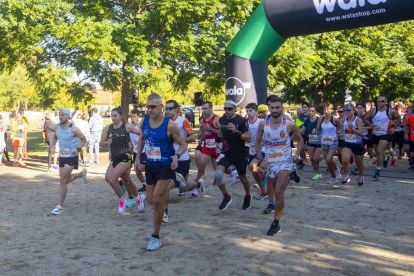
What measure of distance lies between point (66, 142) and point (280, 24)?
6822 mm

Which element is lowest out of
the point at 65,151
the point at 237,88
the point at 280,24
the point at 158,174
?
the point at 158,174

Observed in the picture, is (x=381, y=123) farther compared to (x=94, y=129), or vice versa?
(x=94, y=129)

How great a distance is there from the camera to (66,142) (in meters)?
7.29

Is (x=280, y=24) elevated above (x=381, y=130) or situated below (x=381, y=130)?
Result: above

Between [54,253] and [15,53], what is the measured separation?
12.2 meters

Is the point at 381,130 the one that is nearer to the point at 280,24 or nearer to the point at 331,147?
the point at 331,147

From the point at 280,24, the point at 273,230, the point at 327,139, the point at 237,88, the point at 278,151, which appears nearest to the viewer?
the point at 273,230

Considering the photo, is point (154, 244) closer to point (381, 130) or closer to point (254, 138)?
point (254, 138)

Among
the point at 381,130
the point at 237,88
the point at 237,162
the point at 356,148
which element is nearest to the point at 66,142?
the point at 237,162

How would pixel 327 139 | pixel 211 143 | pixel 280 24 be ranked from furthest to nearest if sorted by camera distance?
1. pixel 280 24
2. pixel 327 139
3. pixel 211 143

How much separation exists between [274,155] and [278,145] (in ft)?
0.53

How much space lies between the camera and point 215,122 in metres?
8.04

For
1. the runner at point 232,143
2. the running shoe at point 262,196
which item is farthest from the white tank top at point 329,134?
the runner at point 232,143

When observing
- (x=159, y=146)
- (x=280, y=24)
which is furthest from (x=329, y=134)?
(x=159, y=146)
